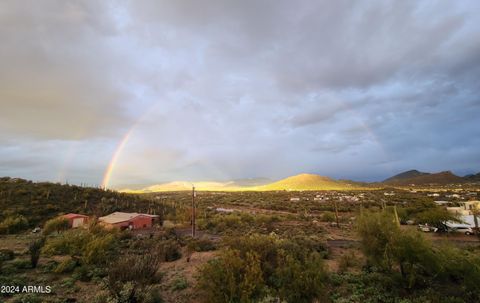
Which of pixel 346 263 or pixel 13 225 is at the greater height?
pixel 13 225

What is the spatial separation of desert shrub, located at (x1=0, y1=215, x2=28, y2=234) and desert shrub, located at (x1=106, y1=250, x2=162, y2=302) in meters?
29.8

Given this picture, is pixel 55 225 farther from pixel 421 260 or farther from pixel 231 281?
pixel 421 260

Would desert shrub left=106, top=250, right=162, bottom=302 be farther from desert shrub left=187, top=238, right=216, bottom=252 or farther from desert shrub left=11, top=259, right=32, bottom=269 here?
desert shrub left=11, top=259, right=32, bottom=269

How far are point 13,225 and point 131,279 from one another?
31812mm

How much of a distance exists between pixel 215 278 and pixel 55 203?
163 ft

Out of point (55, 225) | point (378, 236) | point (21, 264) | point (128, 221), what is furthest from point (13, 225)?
point (378, 236)

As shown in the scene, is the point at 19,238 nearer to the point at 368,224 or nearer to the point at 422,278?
the point at 368,224

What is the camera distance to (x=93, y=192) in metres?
59.3

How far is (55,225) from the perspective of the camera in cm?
3372

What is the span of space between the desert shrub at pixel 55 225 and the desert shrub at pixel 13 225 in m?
3.42

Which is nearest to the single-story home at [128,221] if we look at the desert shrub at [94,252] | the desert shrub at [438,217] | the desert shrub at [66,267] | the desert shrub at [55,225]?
the desert shrub at [55,225]

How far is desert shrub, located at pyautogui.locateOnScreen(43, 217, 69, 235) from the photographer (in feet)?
107

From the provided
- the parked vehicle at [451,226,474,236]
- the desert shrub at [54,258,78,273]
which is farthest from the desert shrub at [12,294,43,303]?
the parked vehicle at [451,226,474,236]

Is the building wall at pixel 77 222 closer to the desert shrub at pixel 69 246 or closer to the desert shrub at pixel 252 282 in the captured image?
the desert shrub at pixel 69 246
